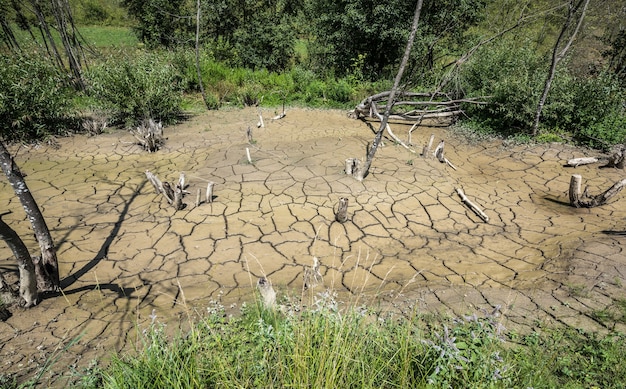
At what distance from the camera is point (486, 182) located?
5.98 meters

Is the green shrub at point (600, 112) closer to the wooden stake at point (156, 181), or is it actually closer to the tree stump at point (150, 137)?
the wooden stake at point (156, 181)

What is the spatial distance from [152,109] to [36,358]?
7.17 metres

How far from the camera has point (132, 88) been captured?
7.64 meters

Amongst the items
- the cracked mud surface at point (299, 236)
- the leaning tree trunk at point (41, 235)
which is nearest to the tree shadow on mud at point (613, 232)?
the cracked mud surface at point (299, 236)

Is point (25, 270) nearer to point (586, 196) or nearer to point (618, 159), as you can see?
point (586, 196)

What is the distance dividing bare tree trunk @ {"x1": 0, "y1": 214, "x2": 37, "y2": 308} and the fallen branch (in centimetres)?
541

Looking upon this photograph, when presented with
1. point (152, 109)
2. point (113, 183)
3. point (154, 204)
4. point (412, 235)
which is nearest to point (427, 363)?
point (412, 235)

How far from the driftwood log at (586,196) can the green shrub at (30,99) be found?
33.8ft

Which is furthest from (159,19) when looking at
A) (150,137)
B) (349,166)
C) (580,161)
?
(580,161)

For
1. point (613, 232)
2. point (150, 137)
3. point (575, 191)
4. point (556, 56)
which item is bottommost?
point (150, 137)

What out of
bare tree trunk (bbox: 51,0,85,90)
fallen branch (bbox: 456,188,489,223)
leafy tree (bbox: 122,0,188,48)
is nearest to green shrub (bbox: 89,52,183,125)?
bare tree trunk (bbox: 51,0,85,90)

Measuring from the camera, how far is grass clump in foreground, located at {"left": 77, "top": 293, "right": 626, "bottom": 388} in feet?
5.57

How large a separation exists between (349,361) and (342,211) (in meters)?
2.59

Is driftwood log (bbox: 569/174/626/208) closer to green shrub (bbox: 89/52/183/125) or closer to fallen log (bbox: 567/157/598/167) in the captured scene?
fallen log (bbox: 567/157/598/167)
